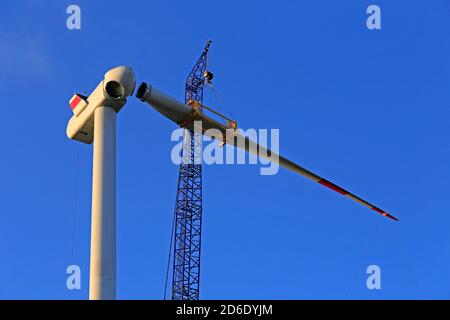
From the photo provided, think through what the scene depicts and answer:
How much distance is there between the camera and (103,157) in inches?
1197

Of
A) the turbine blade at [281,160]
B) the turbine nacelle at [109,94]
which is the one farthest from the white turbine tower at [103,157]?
the turbine blade at [281,160]

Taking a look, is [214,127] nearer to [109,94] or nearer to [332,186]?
[332,186]

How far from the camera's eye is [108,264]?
28141 mm

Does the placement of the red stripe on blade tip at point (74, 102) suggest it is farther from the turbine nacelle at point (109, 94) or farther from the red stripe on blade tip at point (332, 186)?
the red stripe on blade tip at point (332, 186)

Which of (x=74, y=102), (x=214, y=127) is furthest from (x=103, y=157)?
(x=214, y=127)

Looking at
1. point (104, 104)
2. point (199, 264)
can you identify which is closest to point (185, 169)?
point (199, 264)

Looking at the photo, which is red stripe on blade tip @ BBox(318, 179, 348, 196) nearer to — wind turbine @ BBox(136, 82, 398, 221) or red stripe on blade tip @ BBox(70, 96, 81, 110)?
wind turbine @ BBox(136, 82, 398, 221)

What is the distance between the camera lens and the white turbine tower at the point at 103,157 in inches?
1103

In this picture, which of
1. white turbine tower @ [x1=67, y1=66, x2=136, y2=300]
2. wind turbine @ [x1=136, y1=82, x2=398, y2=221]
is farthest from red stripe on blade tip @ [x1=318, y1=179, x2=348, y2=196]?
white turbine tower @ [x1=67, y1=66, x2=136, y2=300]

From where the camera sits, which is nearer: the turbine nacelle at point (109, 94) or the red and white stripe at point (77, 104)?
the turbine nacelle at point (109, 94)

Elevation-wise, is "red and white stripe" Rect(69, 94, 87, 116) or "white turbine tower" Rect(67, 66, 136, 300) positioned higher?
"red and white stripe" Rect(69, 94, 87, 116)

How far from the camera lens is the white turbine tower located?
28.0 metres
